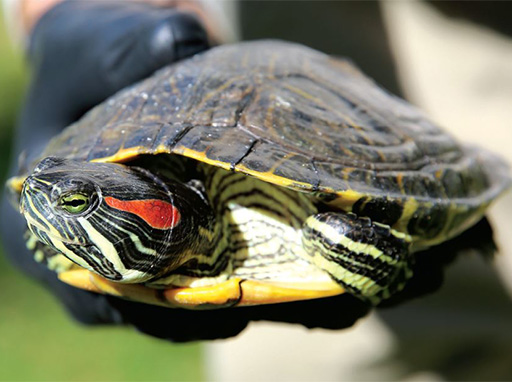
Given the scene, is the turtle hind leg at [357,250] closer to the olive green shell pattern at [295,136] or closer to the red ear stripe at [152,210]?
the olive green shell pattern at [295,136]

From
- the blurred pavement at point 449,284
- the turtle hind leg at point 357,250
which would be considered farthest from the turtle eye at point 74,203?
the blurred pavement at point 449,284

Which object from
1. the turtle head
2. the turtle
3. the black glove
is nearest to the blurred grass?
the black glove

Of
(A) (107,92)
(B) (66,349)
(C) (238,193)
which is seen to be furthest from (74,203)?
(B) (66,349)

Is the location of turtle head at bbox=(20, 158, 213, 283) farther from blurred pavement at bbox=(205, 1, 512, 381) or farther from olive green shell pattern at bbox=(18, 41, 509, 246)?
blurred pavement at bbox=(205, 1, 512, 381)

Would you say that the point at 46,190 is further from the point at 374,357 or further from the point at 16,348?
the point at 16,348

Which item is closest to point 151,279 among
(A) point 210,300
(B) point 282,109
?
(A) point 210,300
